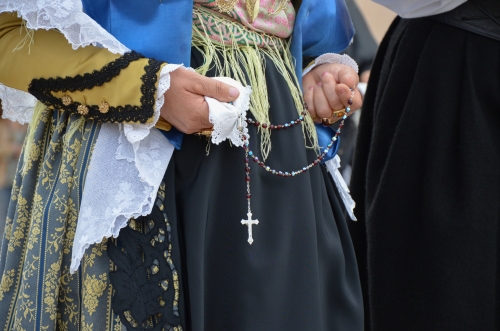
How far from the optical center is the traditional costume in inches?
38.5

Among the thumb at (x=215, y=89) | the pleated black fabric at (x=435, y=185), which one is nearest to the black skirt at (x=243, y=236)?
the thumb at (x=215, y=89)

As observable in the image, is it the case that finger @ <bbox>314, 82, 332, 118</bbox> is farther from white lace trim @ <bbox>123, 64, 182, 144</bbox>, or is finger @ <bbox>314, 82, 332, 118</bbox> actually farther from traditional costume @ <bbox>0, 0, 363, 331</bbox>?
white lace trim @ <bbox>123, 64, 182, 144</bbox>

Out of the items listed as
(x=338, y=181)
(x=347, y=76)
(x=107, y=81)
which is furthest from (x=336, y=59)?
(x=107, y=81)

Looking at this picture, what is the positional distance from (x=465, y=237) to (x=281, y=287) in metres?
0.65

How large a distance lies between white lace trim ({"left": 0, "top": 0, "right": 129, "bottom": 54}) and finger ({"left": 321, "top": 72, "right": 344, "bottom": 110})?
0.46 m

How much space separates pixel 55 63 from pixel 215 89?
26 centimetres

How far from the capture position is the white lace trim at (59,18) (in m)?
0.96

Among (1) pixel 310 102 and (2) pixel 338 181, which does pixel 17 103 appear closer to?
(1) pixel 310 102

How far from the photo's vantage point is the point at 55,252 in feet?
3.32

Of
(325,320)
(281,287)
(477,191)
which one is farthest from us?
(477,191)

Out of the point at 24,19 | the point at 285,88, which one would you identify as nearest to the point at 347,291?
the point at 285,88

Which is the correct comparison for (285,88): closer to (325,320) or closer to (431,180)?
(325,320)

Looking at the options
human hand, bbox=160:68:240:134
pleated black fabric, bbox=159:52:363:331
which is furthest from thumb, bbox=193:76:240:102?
pleated black fabric, bbox=159:52:363:331

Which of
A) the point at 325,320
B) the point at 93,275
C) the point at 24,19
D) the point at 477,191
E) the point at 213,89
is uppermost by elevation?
the point at 24,19
